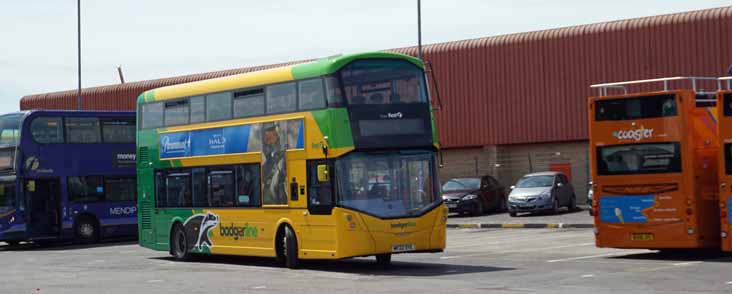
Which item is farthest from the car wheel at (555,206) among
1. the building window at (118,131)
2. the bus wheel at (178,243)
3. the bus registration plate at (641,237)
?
the bus registration plate at (641,237)

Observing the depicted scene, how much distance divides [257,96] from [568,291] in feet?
28.8

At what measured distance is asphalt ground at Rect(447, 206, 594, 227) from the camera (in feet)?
116

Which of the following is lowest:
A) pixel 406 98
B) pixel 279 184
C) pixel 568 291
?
pixel 568 291

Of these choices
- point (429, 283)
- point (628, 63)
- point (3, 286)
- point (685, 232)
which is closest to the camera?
point (429, 283)

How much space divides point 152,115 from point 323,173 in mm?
6851

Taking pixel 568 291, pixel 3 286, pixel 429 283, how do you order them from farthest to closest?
pixel 3 286, pixel 429 283, pixel 568 291

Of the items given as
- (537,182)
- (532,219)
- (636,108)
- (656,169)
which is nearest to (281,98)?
(636,108)

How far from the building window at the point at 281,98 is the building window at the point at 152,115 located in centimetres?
439

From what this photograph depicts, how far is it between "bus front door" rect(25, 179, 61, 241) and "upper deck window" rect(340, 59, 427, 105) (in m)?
15.1

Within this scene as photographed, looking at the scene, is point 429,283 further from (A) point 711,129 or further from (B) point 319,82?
(A) point 711,129

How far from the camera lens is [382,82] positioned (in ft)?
69.4

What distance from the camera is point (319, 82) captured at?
2108 centimetres

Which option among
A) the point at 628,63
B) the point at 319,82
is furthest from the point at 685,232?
the point at 628,63

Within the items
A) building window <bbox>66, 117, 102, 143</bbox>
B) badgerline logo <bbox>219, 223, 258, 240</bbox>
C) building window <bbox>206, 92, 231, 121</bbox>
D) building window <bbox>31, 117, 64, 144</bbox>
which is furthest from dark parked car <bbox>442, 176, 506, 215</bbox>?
building window <bbox>206, 92, 231, 121</bbox>
